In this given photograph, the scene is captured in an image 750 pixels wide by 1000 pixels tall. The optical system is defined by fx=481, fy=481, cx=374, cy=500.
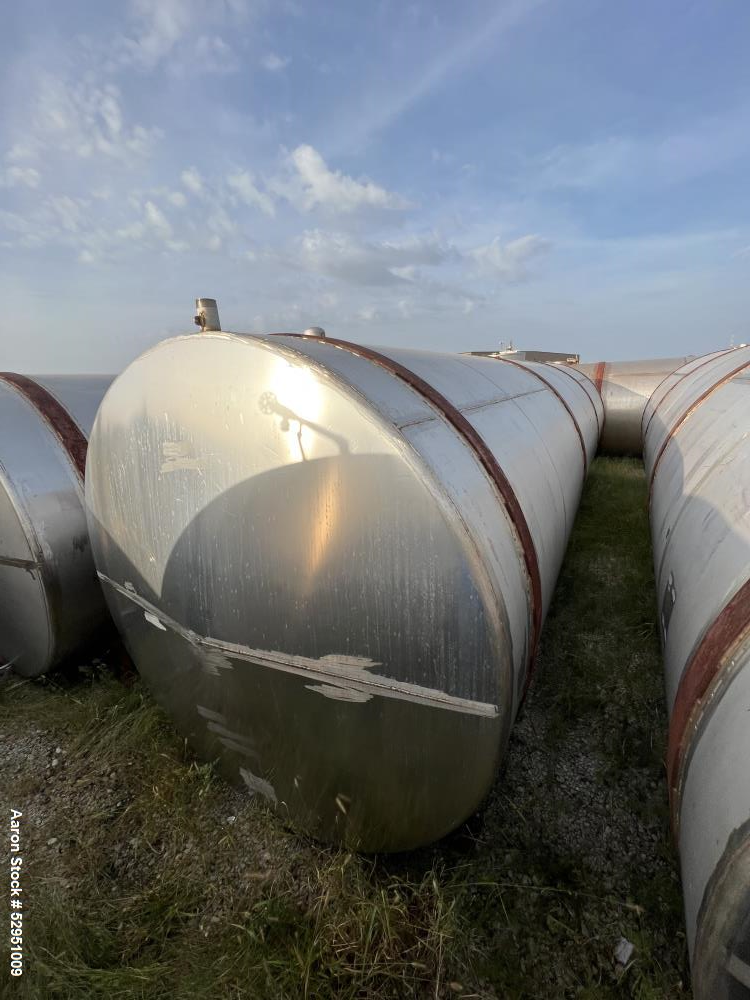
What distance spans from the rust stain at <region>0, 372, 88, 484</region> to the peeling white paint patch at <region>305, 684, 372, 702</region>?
2.39 metres

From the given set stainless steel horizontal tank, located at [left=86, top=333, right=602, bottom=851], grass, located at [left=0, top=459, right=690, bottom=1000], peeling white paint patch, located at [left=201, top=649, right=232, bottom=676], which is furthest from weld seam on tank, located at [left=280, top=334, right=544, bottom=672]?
peeling white paint patch, located at [left=201, top=649, right=232, bottom=676]

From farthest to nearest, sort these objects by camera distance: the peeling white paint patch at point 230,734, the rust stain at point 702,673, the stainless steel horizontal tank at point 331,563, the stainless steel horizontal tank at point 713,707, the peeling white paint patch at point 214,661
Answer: the peeling white paint patch at point 230,734, the peeling white paint patch at point 214,661, the stainless steel horizontal tank at point 331,563, the rust stain at point 702,673, the stainless steel horizontal tank at point 713,707

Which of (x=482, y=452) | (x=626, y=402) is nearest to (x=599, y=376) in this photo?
(x=626, y=402)

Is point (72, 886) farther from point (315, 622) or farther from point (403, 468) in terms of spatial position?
point (403, 468)

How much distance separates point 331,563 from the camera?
178 cm

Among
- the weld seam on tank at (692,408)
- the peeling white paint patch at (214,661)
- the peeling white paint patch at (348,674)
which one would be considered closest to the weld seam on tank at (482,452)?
the peeling white paint patch at (348,674)

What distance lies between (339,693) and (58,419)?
2.94 metres

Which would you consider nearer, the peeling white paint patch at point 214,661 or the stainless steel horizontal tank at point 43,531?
the peeling white paint patch at point 214,661

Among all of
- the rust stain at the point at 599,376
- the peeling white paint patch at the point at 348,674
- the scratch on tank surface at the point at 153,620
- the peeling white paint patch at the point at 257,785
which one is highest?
the rust stain at the point at 599,376

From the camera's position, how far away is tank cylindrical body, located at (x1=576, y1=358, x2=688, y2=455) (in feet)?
35.7

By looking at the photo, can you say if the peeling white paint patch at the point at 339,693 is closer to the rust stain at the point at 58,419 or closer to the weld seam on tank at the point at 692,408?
the rust stain at the point at 58,419

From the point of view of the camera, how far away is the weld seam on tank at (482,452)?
2043 millimetres

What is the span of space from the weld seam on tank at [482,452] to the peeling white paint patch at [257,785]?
1.52 meters

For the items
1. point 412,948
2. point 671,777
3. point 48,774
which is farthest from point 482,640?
point 48,774
